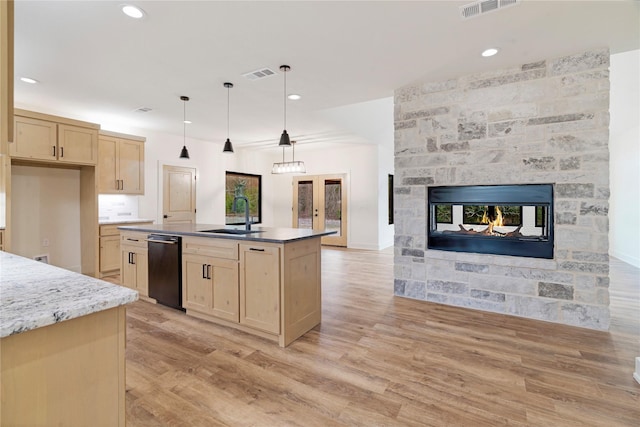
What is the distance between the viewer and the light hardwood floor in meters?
1.79

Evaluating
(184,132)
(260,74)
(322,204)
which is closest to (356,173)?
(322,204)

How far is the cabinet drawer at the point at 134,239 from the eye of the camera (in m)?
3.69

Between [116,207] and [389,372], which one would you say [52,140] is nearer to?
[116,207]

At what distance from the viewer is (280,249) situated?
2.59 m

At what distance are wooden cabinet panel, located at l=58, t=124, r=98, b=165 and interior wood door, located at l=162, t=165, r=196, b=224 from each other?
5.51ft

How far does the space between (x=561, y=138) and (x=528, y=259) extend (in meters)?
1.29

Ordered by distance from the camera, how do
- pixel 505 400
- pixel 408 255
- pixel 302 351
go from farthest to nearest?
pixel 408 255
pixel 302 351
pixel 505 400

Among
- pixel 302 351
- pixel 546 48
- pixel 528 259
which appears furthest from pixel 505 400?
pixel 546 48

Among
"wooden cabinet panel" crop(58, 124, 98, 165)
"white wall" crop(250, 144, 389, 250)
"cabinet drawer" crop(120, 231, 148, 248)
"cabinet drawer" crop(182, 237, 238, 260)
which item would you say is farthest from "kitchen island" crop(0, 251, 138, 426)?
"white wall" crop(250, 144, 389, 250)

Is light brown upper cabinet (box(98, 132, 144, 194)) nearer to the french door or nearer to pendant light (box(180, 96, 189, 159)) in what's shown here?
pendant light (box(180, 96, 189, 159))

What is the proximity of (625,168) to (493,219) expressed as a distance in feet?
15.4

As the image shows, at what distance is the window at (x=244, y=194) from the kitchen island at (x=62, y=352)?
7162 mm

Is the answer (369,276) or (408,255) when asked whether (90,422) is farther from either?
(369,276)

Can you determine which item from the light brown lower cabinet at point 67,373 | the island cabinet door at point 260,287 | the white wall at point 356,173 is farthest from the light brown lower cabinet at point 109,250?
the light brown lower cabinet at point 67,373
